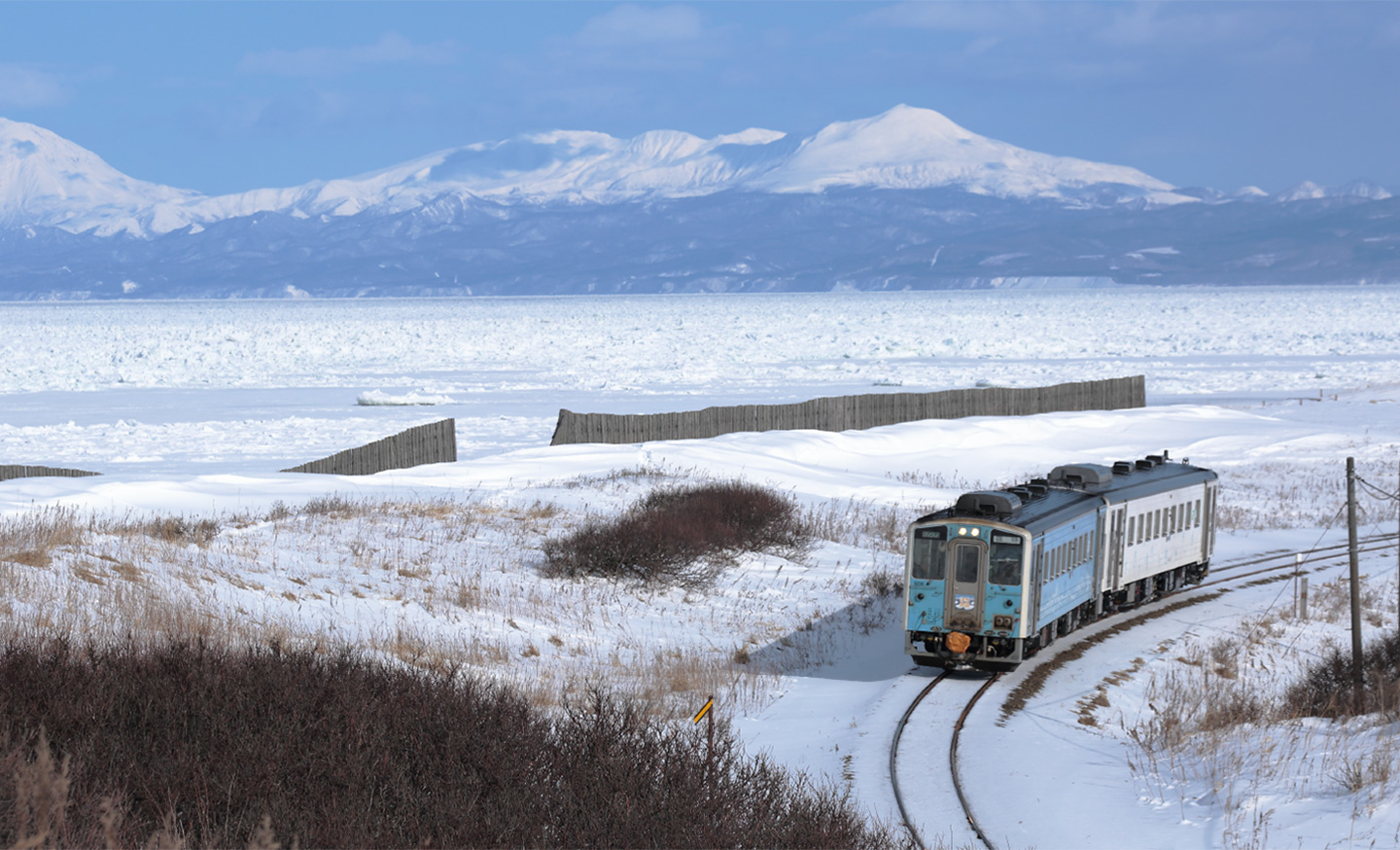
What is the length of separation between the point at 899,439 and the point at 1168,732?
1234 inches

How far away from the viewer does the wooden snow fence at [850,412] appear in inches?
1587

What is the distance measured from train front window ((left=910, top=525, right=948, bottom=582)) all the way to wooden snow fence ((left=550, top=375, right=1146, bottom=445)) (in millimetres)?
22447

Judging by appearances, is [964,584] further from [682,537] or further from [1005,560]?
[682,537]

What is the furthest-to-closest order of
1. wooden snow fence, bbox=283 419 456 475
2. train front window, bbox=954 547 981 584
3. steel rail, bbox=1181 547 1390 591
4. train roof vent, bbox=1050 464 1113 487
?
wooden snow fence, bbox=283 419 456 475 → steel rail, bbox=1181 547 1390 591 → train roof vent, bbox=1050 464 1113 487 → train front window, bbox=954 547 981 584

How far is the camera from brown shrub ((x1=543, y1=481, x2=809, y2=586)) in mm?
23250

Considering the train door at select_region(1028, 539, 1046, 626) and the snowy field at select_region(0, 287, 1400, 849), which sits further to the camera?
the train door at select_region(1028, 539, 1046, 626)

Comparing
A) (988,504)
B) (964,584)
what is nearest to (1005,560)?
(964,584)

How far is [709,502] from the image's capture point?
27547mm

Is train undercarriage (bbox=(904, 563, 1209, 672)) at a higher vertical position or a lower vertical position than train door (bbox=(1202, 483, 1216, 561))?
lower

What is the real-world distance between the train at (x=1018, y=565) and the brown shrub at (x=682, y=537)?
570 centimetres

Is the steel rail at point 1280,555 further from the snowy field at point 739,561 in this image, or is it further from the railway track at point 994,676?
the snowy field at point 739,561

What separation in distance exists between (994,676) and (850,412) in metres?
30.1

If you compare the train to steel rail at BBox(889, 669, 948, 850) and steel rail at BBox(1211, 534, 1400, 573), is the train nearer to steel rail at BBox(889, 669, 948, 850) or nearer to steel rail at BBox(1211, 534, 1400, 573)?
steel rail at BBox(889, 669, 948, 850)

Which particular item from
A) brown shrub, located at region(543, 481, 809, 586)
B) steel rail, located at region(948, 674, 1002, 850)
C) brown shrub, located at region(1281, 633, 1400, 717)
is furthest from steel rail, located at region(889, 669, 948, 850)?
brown shrub, located at region(543, 481, 809, 586)
